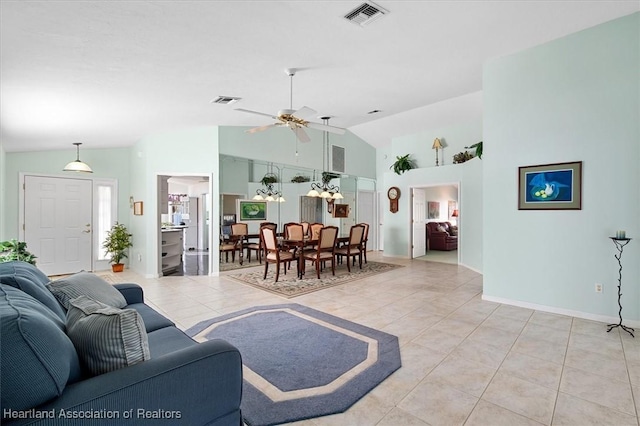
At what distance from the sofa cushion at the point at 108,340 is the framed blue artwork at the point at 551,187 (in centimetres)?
416

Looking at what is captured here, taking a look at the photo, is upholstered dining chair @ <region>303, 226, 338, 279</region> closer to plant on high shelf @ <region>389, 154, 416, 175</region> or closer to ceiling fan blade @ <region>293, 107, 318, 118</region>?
ceiling fan blade @ <region>293, 107, 318, 118</region>

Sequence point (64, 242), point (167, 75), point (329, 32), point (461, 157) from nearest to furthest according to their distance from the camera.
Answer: point (329, 32)
point (167, 75)
point (64, 242)
point (461, 157)

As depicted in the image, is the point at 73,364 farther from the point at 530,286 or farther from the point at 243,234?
the point at 243,234

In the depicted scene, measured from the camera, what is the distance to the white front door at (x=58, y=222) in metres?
5.52

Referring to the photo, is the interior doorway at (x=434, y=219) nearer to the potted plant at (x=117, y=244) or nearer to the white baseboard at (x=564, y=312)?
the white baseboard at (x=564, y=312)

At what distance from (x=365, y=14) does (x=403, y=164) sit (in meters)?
5.42

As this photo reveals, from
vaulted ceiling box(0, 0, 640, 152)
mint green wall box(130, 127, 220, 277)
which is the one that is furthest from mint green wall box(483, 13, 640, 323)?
mint green wall box(130, 127, 220, 277)

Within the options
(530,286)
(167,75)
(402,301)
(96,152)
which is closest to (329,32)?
(167,75)

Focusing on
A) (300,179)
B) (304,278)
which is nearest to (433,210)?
(300,179)

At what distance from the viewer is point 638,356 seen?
2.47 metres

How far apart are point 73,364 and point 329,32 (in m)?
3.09

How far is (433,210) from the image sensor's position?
960cm

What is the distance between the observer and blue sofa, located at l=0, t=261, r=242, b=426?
938 millimetres

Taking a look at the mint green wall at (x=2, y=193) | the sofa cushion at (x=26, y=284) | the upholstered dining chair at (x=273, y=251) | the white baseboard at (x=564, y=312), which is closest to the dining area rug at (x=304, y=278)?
the upholstered dining chair at (x=273, y=251)
